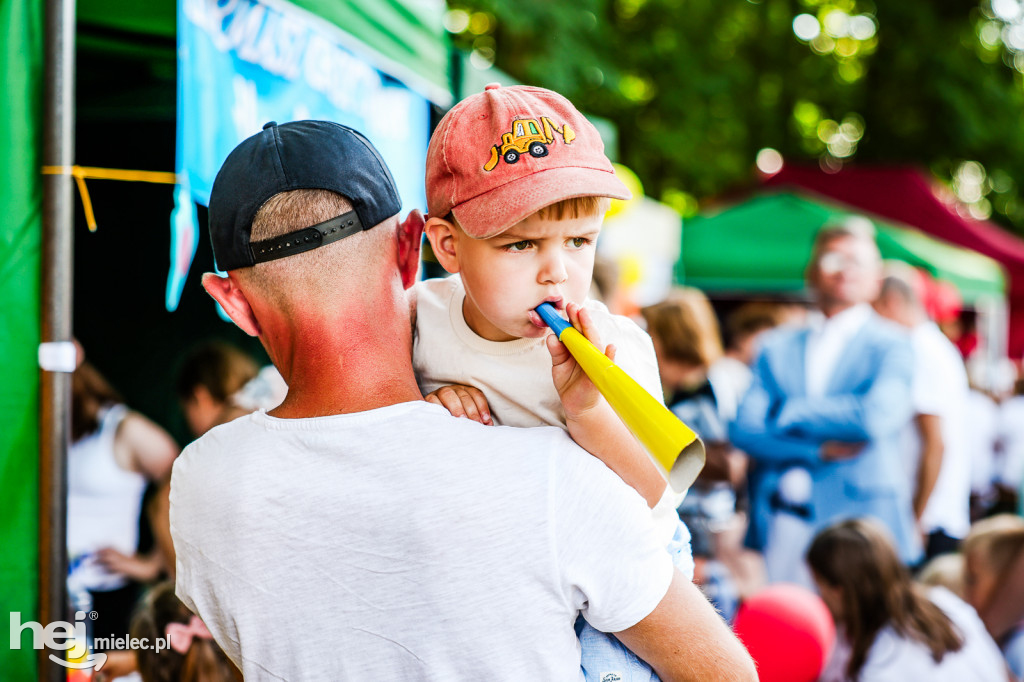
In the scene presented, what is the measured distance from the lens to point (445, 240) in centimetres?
148

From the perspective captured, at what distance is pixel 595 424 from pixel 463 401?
0.78 ft

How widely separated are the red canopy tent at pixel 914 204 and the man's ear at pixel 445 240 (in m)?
13.5

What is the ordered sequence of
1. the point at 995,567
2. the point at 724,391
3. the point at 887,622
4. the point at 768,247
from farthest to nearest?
the point at 768,247
the point at 724,391
the point at 995,567
the point at 887,622

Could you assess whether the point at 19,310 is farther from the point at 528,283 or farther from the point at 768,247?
the point at 768,247

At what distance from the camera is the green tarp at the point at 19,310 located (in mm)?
1773

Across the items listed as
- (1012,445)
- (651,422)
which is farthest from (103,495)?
(1012,445)

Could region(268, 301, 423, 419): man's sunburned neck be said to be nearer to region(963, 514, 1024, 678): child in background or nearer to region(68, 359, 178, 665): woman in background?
region(68, 359, 178, 665): woman in background

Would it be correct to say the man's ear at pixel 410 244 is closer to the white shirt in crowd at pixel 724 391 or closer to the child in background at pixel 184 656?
the child in background at pixel 184 656

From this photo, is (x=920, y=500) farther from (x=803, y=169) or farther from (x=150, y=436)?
(x=803, y=169)

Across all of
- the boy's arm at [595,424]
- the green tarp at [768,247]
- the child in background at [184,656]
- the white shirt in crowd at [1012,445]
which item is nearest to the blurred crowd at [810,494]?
the child in background at [184,656]

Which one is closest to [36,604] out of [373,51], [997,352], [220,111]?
[220,111]

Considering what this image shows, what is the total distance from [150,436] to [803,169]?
43.3ft

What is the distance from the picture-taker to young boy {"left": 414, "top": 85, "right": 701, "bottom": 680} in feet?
4.27

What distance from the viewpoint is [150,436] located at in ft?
11.4
